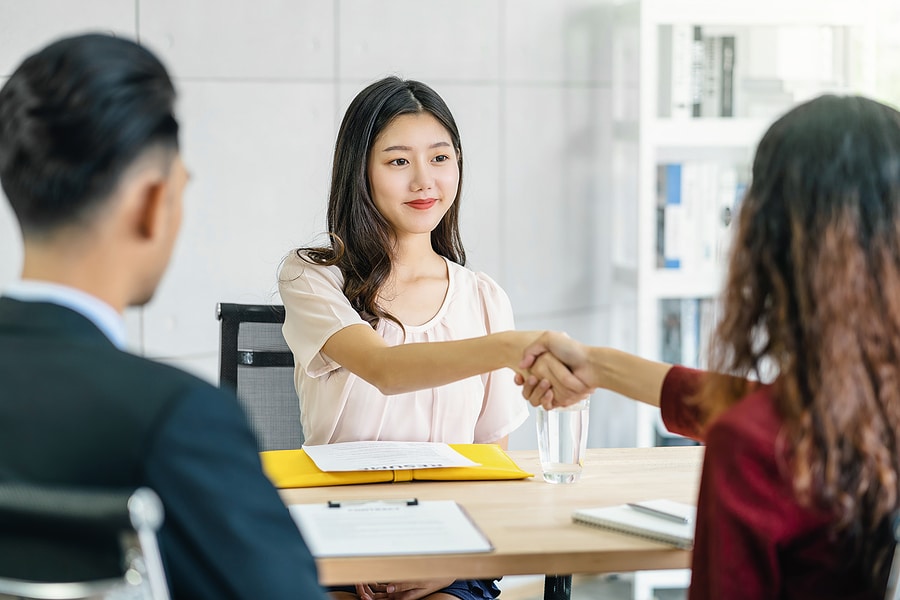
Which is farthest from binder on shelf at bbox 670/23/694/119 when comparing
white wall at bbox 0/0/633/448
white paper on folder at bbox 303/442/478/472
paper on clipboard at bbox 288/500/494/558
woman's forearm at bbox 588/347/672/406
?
paper on clipboard at bbox 288/500/494/558

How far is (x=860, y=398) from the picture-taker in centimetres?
117

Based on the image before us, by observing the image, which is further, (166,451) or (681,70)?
(681,70)

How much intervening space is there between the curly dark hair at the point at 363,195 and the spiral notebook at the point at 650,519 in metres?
0.86

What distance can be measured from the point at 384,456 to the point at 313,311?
1.52 feet

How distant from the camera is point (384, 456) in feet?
6.48

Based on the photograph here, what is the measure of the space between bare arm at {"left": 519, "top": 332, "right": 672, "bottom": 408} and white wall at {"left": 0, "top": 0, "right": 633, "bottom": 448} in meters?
1.11

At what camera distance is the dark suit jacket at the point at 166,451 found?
96 centimetres

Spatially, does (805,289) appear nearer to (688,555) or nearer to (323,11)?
(688,555)

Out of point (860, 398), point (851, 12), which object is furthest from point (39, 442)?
point (851, 12)

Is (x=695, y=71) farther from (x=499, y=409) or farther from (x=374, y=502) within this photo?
(x=374, y=502)

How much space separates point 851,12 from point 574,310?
1.38 m

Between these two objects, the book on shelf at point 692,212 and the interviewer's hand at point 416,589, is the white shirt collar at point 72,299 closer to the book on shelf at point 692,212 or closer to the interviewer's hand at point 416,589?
the interviewer's hand at point 416,589

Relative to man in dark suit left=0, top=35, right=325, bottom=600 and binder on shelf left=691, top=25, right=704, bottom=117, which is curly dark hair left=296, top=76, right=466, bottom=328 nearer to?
man in dark suit left=0, top=35, right=325, bottom=600

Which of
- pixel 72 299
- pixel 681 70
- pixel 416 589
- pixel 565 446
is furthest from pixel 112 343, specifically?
pixel 681 70
